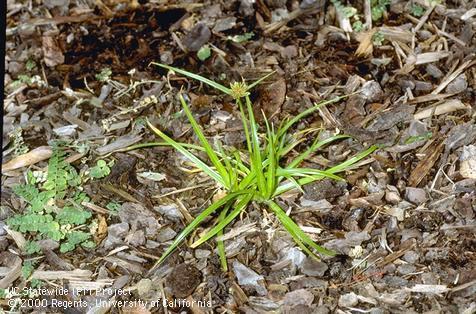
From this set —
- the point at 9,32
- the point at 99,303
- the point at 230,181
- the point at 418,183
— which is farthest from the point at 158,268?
the point at 9,32

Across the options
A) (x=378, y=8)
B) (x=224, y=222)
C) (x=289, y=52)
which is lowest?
(x=224, y=222)

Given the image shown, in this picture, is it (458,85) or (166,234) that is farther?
(458,85)

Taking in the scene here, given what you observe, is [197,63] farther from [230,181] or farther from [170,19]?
[230,181]

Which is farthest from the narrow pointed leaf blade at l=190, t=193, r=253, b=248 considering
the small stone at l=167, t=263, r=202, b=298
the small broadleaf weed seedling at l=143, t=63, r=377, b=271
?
the small stone at l=167, t=263, r=202, b=298

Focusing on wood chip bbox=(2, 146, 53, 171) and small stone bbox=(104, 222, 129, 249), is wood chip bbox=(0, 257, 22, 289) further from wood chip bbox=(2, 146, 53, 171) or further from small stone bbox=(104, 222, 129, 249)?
wood chip bbox=(2, 146, 53, 171)

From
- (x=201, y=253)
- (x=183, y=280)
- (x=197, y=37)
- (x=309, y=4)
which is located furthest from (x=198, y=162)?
(x=309, y=4)

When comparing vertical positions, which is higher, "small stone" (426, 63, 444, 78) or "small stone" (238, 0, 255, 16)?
"small stone" (238, 0, 255, 16)

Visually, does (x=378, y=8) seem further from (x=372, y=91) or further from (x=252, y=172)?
(x=252, y=172)

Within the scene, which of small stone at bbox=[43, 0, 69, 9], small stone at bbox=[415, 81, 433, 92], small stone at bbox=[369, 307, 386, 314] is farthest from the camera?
Result: small stone at bbox=[43, 0, 69, 9]
